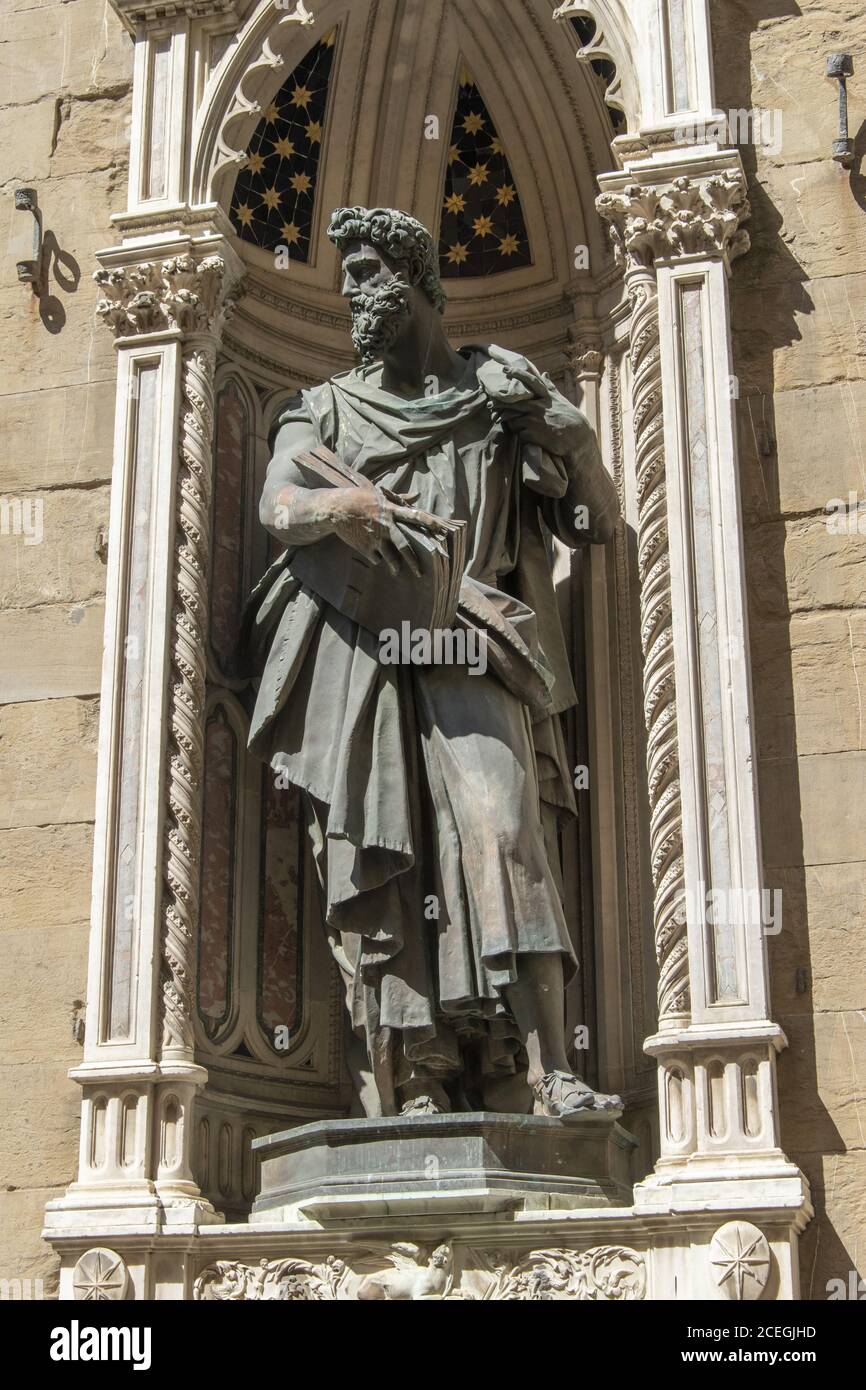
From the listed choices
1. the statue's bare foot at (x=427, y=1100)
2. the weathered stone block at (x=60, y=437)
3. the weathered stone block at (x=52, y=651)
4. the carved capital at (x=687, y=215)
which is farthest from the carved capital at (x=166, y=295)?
the statue's bare foot at (x=427, y=1100)

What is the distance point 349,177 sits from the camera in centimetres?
990

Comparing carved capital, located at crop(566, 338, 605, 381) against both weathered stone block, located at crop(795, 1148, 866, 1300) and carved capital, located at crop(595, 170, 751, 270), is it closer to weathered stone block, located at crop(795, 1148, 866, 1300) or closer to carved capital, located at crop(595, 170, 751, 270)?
carved capital, located at crop(595, 170, 751, 270)

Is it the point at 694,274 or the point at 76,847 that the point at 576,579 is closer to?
the point at 694,274

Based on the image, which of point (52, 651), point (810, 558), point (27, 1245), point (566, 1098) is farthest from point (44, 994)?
point (810, 558)

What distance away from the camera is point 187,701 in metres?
8.46

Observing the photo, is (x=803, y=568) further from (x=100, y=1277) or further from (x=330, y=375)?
(x=100, y=1277)

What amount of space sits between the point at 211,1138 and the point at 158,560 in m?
2.23

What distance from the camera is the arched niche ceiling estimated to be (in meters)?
9.55

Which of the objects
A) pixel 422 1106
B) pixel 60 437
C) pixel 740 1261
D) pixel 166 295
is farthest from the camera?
pixel 60 437

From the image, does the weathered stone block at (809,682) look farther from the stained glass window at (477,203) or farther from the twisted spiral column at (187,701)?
the stained glass window at (477,203)

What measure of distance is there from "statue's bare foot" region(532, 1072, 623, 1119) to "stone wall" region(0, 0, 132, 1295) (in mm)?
1813

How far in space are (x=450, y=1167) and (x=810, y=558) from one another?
2.59 metres

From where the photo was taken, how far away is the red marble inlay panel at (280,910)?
8.81 metres
